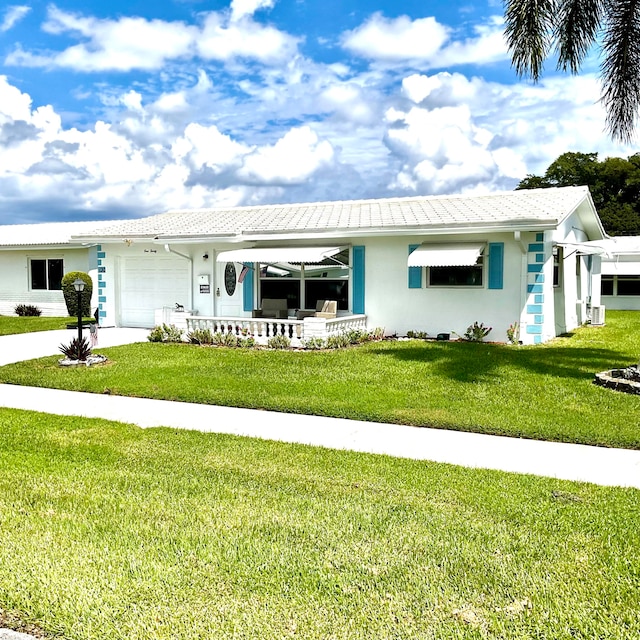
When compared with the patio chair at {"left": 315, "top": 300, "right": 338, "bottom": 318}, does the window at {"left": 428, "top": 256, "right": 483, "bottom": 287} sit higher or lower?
higher

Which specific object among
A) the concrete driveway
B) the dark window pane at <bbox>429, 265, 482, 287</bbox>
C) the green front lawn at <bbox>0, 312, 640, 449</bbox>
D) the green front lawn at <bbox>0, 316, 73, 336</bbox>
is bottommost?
the green front lawn at <bbox>0, 312, 640, 449</bbox>

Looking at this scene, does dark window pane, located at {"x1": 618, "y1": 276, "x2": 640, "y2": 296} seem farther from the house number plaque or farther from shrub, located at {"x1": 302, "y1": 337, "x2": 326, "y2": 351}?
shrub, located at {"x1": 302, "y1": 337, "x2": 326, "y2": 351}

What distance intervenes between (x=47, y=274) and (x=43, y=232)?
155 inches

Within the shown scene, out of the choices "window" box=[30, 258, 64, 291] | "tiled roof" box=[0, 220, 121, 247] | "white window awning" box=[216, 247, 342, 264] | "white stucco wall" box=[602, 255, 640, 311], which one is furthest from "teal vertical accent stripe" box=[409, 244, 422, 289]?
"window" box=[30, 258, 64, 291]

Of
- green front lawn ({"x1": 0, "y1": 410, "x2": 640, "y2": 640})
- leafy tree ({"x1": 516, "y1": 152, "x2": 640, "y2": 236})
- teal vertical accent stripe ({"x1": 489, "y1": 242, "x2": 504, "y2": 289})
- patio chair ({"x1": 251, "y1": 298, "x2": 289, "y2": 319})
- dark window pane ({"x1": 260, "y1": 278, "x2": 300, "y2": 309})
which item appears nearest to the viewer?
green front lawn ({"x1": 0, "y1": 410, "x2": 640, "y2": 640})

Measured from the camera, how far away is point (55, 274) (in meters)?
29.7

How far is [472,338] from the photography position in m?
17.3

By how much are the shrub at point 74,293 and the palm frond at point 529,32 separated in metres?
21.0

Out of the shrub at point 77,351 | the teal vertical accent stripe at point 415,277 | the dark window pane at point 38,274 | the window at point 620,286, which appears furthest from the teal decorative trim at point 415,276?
the dark window pane at point 38,274

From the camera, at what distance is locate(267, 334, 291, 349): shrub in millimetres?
16828

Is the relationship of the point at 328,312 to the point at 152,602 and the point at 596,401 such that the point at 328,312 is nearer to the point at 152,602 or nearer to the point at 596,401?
the point at 596,401

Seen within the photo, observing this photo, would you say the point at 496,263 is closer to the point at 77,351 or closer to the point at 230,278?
the point at 230,278

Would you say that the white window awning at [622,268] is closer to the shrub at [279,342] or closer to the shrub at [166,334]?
the shrub at [279,342]

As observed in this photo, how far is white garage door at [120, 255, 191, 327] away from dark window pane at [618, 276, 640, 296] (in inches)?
925
